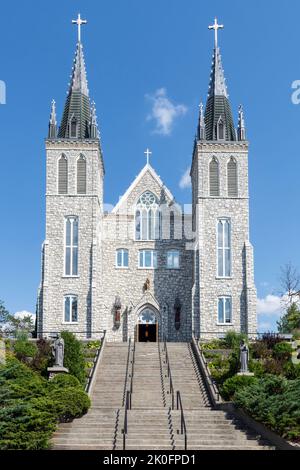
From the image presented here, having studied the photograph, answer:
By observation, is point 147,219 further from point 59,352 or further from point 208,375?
point 59,352

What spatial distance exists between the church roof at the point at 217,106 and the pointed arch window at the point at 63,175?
8.53 meters

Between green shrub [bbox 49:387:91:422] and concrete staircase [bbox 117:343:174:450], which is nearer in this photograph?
concrete staircase [bbox 117:343:174:450]

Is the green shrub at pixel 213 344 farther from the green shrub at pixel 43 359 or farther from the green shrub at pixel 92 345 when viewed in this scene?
the green shrub at pixel 43 359

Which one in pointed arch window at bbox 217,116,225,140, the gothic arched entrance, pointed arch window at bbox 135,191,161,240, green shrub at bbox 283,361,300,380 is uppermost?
pointed arch window at bbox 217,116,225,140

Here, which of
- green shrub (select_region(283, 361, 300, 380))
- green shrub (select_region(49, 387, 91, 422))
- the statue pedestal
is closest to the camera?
green shrub (select_region(49, 387, 91, 422))

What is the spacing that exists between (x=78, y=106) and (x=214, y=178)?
31.9ft

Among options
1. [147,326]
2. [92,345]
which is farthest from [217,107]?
[92,345]

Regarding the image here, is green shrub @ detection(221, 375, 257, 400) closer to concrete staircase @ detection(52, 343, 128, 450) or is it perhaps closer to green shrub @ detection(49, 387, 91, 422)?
concrete staircase @ detection(52, 343, 128, 450)

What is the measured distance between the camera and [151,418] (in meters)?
24.1

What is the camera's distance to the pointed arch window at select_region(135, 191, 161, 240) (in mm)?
48094

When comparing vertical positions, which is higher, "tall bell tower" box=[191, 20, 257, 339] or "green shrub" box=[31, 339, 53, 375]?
"tall bell tower" box=[191, 20, 257, 339]

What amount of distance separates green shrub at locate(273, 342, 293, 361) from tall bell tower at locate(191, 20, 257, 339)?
729cm

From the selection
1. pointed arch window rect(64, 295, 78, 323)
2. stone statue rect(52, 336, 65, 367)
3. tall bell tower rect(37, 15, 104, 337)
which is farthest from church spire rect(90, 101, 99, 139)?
stone statue rect(52, 336, 65, 367)

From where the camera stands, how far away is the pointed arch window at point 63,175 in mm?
45500
